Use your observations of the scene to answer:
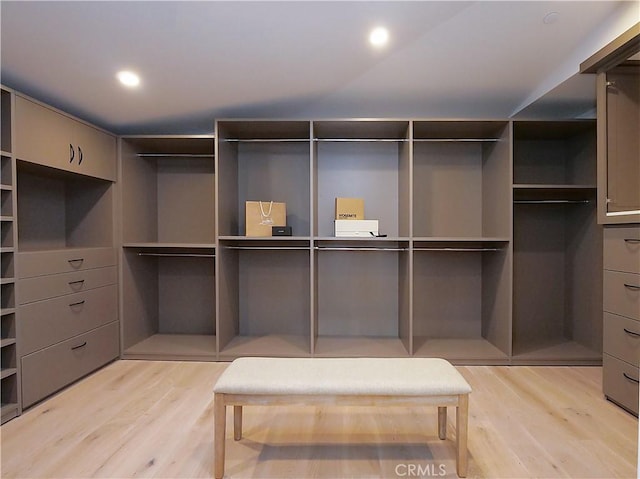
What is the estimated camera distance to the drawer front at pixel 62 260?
6.88 feet

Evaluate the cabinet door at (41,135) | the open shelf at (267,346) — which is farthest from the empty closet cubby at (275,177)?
the cabinet door at (41,135)

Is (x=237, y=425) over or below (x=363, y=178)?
below

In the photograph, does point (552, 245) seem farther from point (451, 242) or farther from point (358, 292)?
point (358, 292)

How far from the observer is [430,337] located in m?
3.34

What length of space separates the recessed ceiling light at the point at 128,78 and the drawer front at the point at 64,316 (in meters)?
1.49

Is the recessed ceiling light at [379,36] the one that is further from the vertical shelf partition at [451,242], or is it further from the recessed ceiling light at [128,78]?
the recessed ceiling light at [128,78]

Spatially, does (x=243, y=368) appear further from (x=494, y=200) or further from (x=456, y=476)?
(x=494, y=200)

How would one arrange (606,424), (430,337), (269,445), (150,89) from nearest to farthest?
(269,445) < (606,424) < (150,89) < (430,337)

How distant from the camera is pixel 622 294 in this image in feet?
6.89

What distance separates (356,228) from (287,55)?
135 cm

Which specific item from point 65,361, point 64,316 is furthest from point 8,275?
point 65,361

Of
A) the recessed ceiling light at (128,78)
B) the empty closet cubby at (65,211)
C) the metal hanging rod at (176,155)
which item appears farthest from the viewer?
the metal hanging rod at (176,155)

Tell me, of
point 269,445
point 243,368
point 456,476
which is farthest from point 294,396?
point 456,476

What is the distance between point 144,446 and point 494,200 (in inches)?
116
